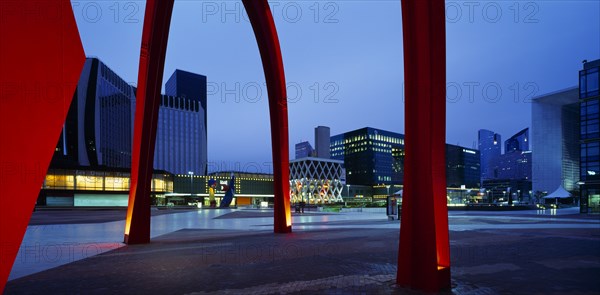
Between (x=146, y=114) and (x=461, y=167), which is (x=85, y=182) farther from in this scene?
(x=461, y=167)

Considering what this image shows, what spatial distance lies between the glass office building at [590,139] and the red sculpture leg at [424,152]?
1749 inches

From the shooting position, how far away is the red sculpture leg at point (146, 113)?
13328 millimetres

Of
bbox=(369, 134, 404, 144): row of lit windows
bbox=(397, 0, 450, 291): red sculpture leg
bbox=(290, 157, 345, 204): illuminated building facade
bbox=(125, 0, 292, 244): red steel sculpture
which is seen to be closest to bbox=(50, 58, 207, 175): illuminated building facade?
bbox=(290, 157, 345, 204): illuminated building facade

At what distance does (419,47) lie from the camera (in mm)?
6871

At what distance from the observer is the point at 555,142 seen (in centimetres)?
9475

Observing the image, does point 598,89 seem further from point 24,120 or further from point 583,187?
point 24,120

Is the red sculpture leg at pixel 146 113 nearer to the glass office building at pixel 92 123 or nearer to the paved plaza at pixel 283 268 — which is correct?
the paved plaza at pixel 283 268

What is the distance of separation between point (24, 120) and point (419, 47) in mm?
5906

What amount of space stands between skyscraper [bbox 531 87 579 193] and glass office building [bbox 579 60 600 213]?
53.8 metres

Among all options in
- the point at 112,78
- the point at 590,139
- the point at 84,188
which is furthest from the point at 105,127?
the point at 590,139

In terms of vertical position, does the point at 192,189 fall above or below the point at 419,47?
below

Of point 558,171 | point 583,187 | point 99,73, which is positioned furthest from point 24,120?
point 558,171

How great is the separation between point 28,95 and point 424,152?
18.7 feet

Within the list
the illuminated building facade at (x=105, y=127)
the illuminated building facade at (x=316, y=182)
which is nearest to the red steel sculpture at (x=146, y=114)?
the illuminated building facade at (x=105, y=127)
